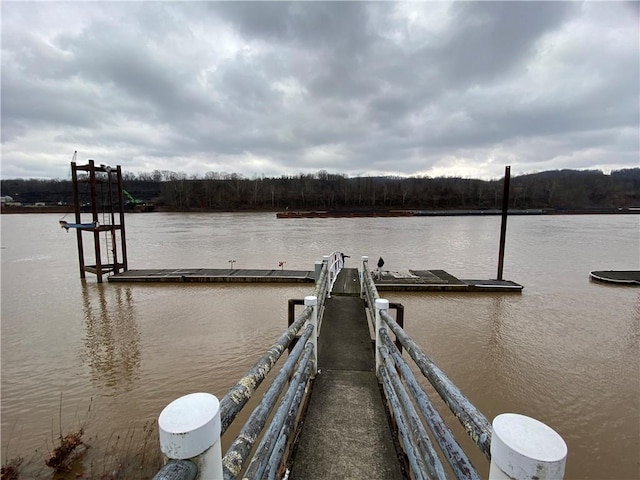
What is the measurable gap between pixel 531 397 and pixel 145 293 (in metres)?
13.5

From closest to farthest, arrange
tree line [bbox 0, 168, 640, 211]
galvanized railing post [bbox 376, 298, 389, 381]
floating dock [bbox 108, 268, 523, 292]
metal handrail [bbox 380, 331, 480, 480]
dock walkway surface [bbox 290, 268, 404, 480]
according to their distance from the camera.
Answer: metal handrail [bbox 380, 331, 480, 480], dock walkway surface [bbox 290, 268, 404, 480], galvanized railing post [bbox 376, 298, 389, 381], floating dock [bbox 108, 268, 523, 292], tree line [bbox 0, 168, 640, 211]

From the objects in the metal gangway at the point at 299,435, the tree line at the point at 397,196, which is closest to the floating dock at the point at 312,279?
the metal gangway at the point at 299,435

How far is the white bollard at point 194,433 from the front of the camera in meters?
0.99

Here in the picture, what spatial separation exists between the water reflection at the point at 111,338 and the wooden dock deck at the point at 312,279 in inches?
66.7

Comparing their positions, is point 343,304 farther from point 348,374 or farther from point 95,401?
point 95,401

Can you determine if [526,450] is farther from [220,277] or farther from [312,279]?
[220,277]

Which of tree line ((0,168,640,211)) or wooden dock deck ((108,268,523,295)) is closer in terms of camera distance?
wooden dock deck ((108,268,523,295))

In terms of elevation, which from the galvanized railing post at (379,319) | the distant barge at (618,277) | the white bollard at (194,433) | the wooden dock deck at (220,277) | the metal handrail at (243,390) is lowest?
the wooden dock deck at (220,277)

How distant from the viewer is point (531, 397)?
A: 6.42 m

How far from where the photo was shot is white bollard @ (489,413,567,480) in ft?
2.87

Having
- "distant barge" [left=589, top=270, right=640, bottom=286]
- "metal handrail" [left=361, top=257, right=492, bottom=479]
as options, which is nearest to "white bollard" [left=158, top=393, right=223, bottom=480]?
"metal handrail" [left=361, top=257, right=492, bottom=479]

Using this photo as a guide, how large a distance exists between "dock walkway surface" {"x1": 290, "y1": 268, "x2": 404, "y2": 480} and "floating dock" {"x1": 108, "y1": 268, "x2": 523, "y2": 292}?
9.13m

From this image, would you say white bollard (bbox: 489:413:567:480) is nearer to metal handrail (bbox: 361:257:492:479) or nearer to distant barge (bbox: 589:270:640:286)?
metal handrail (bbox: 361:257:492:479)

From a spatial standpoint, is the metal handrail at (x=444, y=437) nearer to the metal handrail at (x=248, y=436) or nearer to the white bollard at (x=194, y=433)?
the metal handrail at (x=248, y=436)
